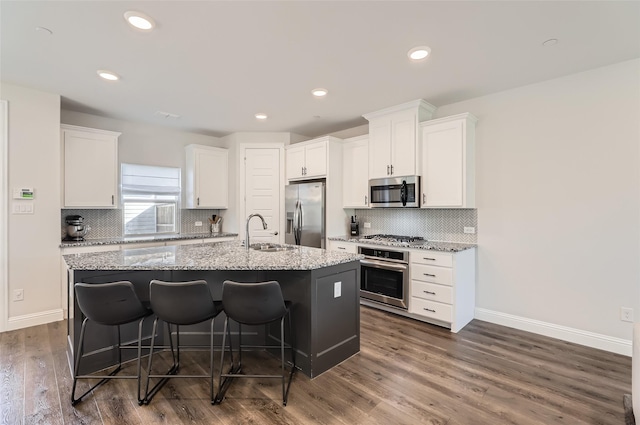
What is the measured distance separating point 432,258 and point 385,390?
162 cm

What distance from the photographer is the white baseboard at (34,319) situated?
3.32 meters

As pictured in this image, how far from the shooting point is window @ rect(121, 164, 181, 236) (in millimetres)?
4711

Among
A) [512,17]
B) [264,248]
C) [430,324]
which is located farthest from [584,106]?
[264,248]

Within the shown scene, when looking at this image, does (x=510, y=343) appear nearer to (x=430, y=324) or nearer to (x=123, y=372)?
(x=430, y=324)

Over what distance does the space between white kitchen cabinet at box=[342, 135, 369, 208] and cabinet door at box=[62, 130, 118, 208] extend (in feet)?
10.5

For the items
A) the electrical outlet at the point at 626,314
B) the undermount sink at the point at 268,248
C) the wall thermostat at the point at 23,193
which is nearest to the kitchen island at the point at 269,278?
the undermount sink at the point at 268,248

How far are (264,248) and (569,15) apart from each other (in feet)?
9.74

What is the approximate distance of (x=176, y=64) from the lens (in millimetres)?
2816

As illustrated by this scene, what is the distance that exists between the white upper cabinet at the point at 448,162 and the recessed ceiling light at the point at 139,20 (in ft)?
9.52

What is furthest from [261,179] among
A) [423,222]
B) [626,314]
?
[626,314]

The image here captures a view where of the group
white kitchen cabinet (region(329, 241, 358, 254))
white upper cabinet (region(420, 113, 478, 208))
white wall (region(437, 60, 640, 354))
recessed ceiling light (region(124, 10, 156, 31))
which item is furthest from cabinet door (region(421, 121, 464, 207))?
recessed ceiling light (region(124, 10, 156, 31))

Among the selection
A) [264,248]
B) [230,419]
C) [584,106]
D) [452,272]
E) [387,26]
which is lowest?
[230,419]

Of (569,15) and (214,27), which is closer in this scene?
(569,15)

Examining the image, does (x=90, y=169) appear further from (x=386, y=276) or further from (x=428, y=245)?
(x=428, y=245)
